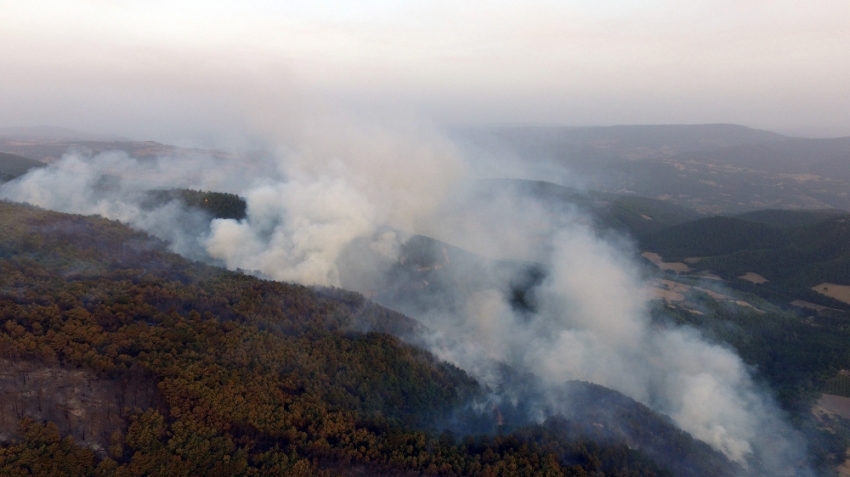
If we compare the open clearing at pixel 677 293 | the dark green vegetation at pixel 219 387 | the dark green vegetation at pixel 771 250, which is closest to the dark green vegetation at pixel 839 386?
the open clearing at pixel 677 293

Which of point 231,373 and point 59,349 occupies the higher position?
point 59,349

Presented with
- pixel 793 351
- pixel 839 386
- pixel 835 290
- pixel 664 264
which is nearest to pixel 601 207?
pixel 664 264

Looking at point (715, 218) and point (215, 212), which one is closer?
point (215, 212)

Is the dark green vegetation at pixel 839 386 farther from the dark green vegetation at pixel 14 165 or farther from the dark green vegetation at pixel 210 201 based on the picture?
the dark green vegetation at pixel 14 165

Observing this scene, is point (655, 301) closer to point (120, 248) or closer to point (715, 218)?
point (715, 218)

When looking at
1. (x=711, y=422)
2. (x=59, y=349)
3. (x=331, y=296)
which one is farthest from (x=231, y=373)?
(x=711, y=422)

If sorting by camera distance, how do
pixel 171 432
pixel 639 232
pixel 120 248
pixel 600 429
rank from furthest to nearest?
pixel 639 232 → pixel 120 248 → pixel 600 429 → pixel 171 432
